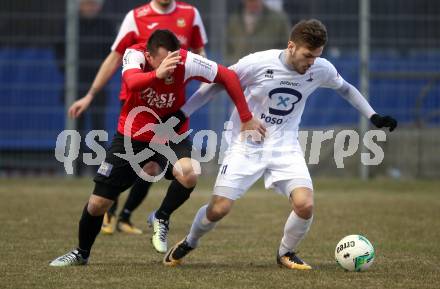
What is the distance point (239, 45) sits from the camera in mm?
16062

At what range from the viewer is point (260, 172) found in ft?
23.6

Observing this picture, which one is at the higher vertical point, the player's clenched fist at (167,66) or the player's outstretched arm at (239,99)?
the player's clenched fist at (167,66)

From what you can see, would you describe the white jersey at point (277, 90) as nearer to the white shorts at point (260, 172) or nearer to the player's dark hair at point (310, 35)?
the white shorts at point (260, 172)

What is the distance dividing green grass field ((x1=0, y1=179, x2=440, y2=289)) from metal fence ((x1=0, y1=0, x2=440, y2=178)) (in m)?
1.42

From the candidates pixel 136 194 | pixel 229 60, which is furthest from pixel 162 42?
pixel 229 60

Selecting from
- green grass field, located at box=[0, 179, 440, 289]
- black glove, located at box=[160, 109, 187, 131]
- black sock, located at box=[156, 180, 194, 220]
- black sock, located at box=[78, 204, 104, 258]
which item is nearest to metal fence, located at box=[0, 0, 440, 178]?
green grass field, located at box=[0, 179, 440, 289]

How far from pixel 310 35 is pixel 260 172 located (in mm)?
1007

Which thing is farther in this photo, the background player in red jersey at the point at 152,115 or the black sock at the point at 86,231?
the black sock at the point at 86,231


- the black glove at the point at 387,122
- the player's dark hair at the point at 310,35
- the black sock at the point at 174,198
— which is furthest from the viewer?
the black sock at the point at 174,198

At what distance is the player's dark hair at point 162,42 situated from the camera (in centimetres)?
714

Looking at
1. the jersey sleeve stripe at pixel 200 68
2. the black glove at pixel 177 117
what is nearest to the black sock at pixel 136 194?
the black glove at pixel 177 117

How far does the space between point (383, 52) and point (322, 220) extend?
20.2ft

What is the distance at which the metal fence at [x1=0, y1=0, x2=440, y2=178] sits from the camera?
52.1 ft

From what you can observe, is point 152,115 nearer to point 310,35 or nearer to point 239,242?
point 310,35
